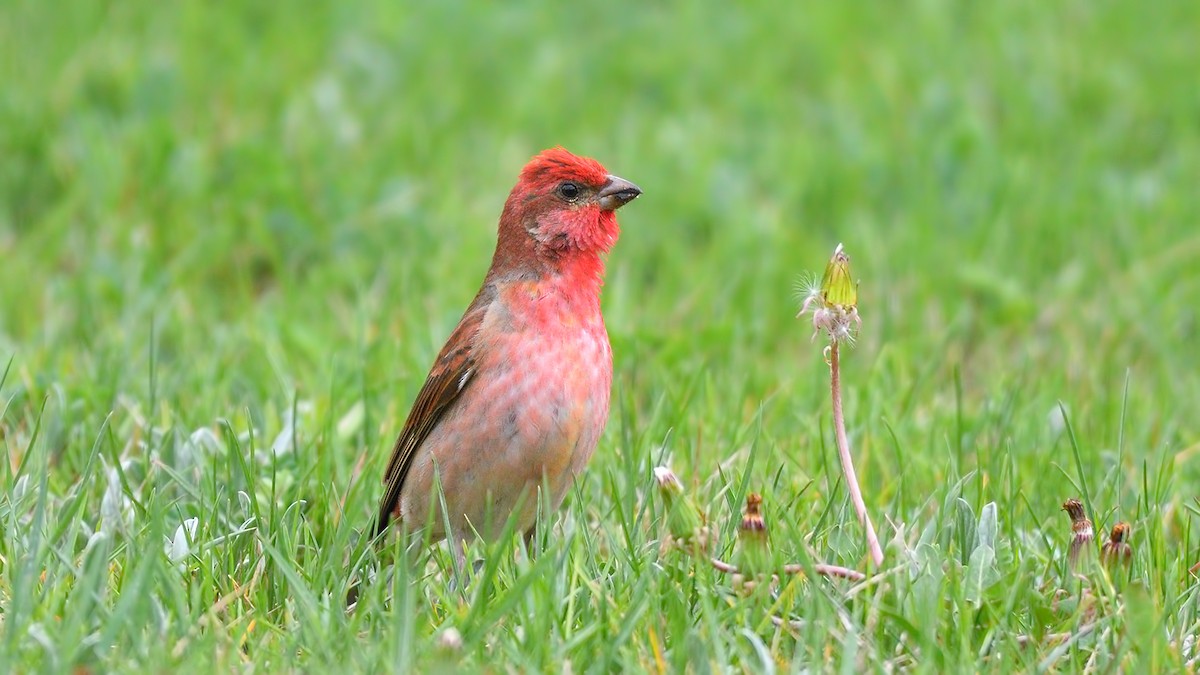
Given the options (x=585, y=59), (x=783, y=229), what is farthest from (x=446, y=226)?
(x=585, y=59)

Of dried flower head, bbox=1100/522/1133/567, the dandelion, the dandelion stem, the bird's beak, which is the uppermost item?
the bird's beak

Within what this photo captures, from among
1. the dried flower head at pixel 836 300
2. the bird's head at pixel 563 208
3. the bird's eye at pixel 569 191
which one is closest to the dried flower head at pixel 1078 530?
the dried flower head at pixel 836 300

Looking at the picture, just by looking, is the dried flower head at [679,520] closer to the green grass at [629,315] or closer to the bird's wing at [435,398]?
the green grass at [629,315]

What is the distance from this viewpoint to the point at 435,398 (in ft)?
15.0

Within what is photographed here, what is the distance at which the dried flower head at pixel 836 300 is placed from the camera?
3570mm

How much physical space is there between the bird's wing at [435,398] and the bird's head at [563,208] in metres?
0.26

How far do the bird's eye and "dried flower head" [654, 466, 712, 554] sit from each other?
1.05 metres

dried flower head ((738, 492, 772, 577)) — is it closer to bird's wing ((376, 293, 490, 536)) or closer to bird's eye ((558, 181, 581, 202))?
bird's wing ((376, 293, 490, 536))

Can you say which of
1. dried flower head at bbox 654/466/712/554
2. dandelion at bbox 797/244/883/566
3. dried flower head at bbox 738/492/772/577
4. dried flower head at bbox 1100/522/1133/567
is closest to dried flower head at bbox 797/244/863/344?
dandelion at bbox 797/244/883/566

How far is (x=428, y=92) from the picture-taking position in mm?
8812

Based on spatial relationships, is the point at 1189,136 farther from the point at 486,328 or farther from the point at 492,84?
the point at 486,328

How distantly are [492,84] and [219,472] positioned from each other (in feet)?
16.3

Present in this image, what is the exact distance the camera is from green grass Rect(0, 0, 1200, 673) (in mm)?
3564

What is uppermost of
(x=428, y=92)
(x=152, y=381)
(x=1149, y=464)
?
(x=428, y=92)
